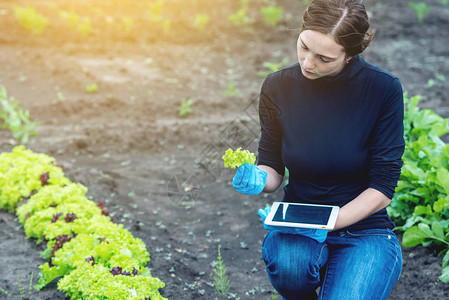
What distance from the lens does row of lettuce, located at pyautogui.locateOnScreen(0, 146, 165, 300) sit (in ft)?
8.92

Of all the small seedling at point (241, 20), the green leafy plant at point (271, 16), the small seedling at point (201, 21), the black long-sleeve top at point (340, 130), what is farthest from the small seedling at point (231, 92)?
the black long-sleeve top at point (340, 130)

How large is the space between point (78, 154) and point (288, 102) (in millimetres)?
3091

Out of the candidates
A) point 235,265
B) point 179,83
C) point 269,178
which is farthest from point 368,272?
point 179,83

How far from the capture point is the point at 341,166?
91.0 inches

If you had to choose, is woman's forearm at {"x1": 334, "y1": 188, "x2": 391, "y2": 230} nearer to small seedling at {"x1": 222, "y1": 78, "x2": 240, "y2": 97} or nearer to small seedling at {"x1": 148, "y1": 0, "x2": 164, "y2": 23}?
small seedling at {"x1": 222, "y1": 78, "x2": 240, "y2": 97}

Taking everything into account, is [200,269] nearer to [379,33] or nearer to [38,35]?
[38,35]

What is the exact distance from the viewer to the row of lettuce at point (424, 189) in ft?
9.94

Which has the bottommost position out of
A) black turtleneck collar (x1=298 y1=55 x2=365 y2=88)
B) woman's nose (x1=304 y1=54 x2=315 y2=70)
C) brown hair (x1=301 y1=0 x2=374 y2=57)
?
black turtleneck collar (x1=298 y1=55 x2=365 y2=88)

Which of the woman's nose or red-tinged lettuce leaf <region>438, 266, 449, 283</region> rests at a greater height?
the woman's nose

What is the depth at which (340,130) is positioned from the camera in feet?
7.60

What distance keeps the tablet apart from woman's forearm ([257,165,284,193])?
0.09m

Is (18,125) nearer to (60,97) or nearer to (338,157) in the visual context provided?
(60,97)

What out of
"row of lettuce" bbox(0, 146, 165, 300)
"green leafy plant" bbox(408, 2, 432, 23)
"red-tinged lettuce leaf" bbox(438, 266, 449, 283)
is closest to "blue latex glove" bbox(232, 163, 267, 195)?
"row of lettuce" bbox(0, 146, 165, 300)

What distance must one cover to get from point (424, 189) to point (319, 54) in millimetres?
1555
